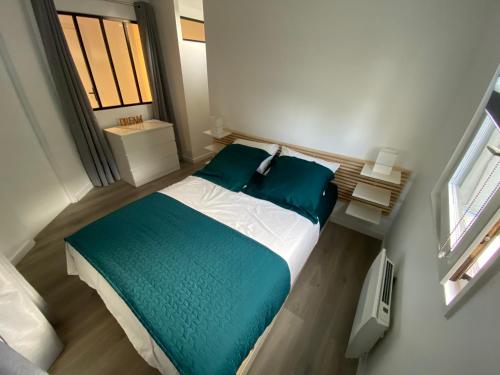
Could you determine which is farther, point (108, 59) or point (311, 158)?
point (108, 59)

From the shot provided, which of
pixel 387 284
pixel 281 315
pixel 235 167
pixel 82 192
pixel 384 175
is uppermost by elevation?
pixel 384 175

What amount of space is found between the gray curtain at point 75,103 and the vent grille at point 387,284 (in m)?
3.38

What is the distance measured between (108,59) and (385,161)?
146 inches

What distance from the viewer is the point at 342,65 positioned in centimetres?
185

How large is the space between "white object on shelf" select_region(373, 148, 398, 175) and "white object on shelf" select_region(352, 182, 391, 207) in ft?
0.73

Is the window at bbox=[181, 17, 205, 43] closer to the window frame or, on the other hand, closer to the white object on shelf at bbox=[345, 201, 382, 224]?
the white object on shelf at bbox=[345, 201, 382, 224]

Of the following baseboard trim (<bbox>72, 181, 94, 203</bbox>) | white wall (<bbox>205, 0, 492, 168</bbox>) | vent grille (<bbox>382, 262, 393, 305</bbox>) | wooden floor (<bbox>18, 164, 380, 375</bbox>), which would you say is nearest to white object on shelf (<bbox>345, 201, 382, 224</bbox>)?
wooden floor (<bbox>18, 164, 380, 375</bbox>)

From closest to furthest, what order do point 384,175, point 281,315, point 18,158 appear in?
1. point 281,315
2. point 384,175
3. point 18,158

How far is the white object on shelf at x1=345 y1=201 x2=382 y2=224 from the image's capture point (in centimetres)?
201

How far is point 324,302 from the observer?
1.67 meters

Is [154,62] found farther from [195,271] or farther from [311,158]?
[195,271]

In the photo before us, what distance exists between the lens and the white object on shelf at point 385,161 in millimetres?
1830

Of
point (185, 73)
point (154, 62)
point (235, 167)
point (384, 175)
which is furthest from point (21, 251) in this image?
point (384, 175)

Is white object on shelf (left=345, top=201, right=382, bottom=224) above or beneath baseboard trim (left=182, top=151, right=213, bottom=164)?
above
